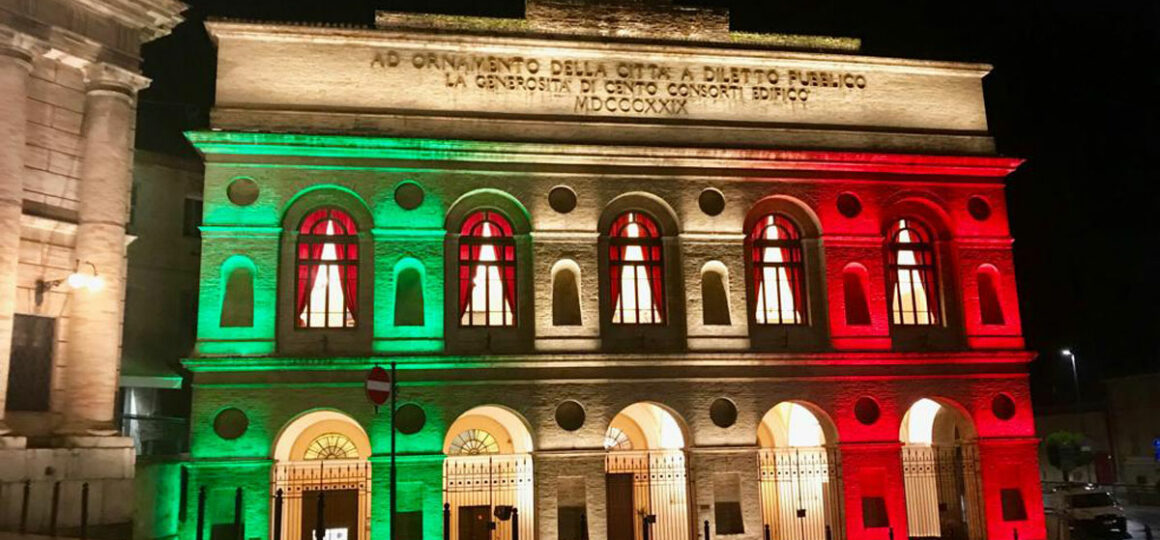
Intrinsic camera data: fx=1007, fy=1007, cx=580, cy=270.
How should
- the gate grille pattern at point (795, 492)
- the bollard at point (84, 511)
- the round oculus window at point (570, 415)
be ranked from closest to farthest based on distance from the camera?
the bollard at point (84, 511), the round oculus window at point (570, 415), the gate grille pattern at point (795, 492)

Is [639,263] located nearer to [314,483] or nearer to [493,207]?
[493,207]

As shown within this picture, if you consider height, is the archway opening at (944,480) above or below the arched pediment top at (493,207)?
below

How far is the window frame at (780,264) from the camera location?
89.0ft

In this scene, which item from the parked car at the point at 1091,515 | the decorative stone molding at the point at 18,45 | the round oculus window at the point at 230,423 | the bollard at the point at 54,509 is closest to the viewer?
the bollard at the point at 54,509

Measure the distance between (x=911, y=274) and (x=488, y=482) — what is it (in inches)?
515

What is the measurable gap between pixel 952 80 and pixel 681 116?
28.0ft

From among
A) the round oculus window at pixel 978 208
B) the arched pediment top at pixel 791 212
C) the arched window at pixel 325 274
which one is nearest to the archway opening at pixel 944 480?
the round oculus window at pixel 978 208

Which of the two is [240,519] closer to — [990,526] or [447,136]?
[447,136]

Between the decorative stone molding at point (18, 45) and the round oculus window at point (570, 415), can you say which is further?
the round oculus window at point (570, 415)

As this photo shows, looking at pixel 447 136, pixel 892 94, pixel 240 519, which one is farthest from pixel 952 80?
pixel 240 519

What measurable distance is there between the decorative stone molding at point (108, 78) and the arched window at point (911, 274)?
19815 millimetres

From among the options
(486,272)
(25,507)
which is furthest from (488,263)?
(25,507)

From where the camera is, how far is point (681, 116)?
27.5 m

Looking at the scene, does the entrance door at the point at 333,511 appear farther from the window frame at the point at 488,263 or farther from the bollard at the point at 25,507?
the bollard at the point at 25,507
